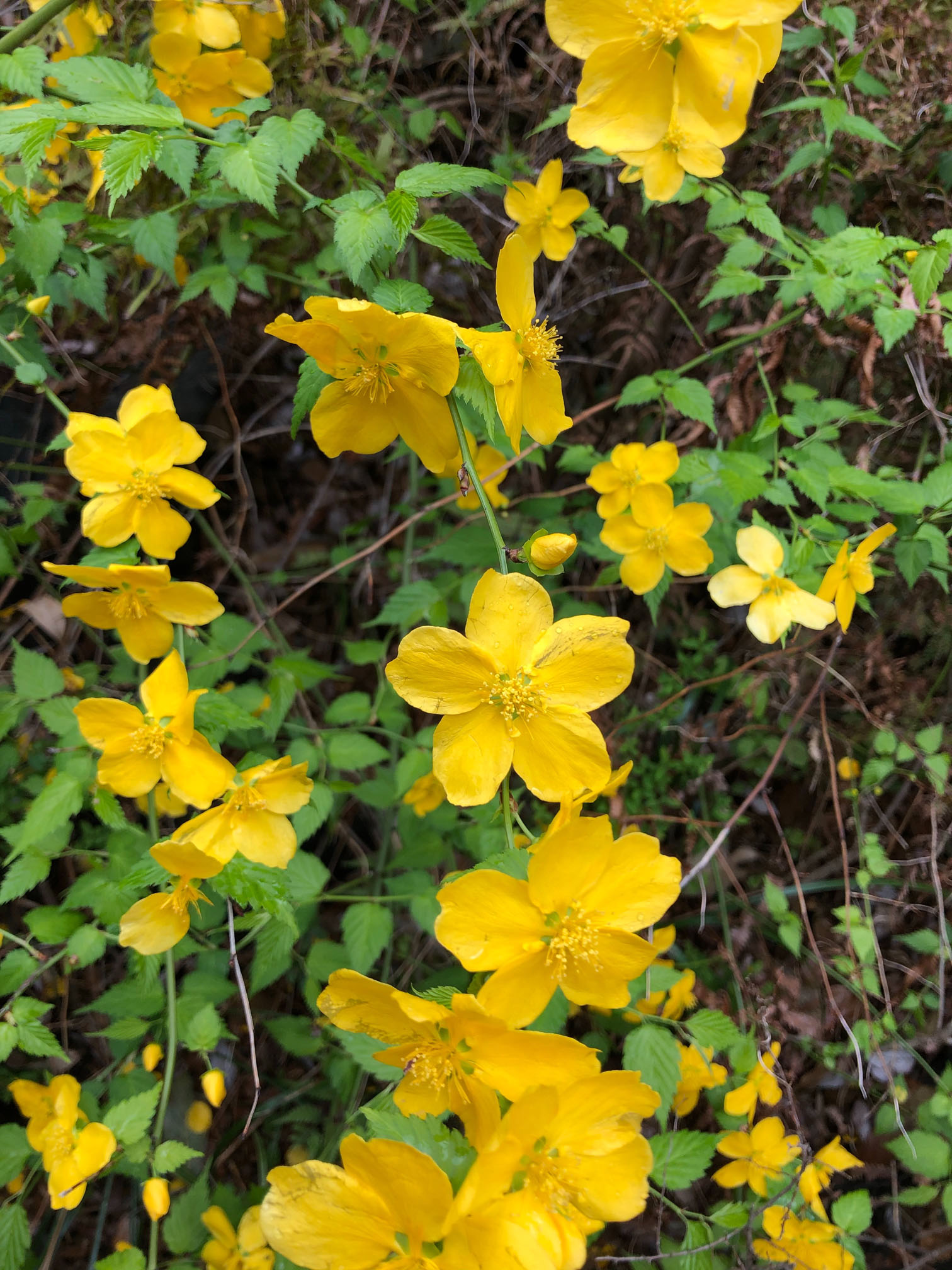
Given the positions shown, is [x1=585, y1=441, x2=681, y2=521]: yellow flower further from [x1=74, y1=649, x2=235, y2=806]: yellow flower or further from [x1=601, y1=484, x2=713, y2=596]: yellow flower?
[x1=74, y1=649, x2=235, y2=806]: yellow flower

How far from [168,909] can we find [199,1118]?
3.35 feet

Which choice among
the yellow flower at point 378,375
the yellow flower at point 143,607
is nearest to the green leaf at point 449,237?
the yellow flower at point 378,375

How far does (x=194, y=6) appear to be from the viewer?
1.68 meters

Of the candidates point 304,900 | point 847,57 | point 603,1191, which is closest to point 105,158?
point 304,900

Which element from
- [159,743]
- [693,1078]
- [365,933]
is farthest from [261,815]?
[693,1078]

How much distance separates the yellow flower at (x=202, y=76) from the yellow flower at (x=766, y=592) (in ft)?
4.73

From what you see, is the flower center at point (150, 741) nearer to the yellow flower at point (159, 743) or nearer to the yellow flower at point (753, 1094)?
the yellow flower at point (159, 743)

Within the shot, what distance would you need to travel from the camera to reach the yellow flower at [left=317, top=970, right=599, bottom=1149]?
92 cm

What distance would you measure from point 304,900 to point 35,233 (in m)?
1.45

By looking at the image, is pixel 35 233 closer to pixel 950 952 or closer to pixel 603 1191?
pixel 603 1191

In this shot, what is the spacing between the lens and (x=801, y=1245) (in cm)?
179

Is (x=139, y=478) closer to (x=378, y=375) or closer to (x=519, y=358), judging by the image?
(x=378, y=375)

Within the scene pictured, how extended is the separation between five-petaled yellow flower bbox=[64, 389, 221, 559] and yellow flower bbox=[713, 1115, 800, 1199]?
185 cm

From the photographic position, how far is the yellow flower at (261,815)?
1380 mm
